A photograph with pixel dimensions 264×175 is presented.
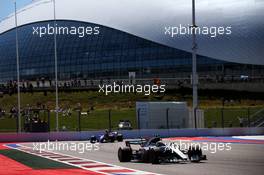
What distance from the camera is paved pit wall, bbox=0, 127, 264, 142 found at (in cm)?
4366

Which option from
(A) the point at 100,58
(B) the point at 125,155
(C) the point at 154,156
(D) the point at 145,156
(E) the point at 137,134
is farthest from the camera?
(A) the point at 100,58

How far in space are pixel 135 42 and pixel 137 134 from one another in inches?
1811

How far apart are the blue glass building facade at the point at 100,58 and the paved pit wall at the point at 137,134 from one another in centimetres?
3613

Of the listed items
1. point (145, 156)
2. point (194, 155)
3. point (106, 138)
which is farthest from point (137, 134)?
point (194, 155)

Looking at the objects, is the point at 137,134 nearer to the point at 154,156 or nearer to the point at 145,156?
the point at 145,156

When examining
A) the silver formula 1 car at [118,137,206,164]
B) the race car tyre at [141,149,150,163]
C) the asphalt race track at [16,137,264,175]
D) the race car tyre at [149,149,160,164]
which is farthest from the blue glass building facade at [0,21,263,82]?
Answer: the race car tyre at [149,149,160,164]

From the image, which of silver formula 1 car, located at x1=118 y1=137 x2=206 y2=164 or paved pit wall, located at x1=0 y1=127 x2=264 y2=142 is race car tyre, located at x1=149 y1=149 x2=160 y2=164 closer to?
silver formula 1 car, located at x1=118 y1=137 x2=206 y2=164

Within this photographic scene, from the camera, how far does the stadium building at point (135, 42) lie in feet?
279

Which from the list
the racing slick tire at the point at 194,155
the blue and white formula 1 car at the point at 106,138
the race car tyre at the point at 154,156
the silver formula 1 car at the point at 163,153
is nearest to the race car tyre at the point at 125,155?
the silver formula 1 car at the point at 163,153

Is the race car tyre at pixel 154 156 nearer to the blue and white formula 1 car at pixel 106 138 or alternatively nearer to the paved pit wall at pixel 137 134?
the blue and white formula 1 car at pixel 106 138

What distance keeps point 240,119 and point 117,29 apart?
44.4m

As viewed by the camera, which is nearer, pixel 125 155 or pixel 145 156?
pixel 145 156

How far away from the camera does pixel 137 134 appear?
1857 inches

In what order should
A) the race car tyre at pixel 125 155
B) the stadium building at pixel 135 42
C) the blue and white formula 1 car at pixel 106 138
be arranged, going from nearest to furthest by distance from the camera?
the race car tyre at pixel 125 155
the blue and white formula 1 car at pixel 106 138
the stadium building at pixel 135 42
